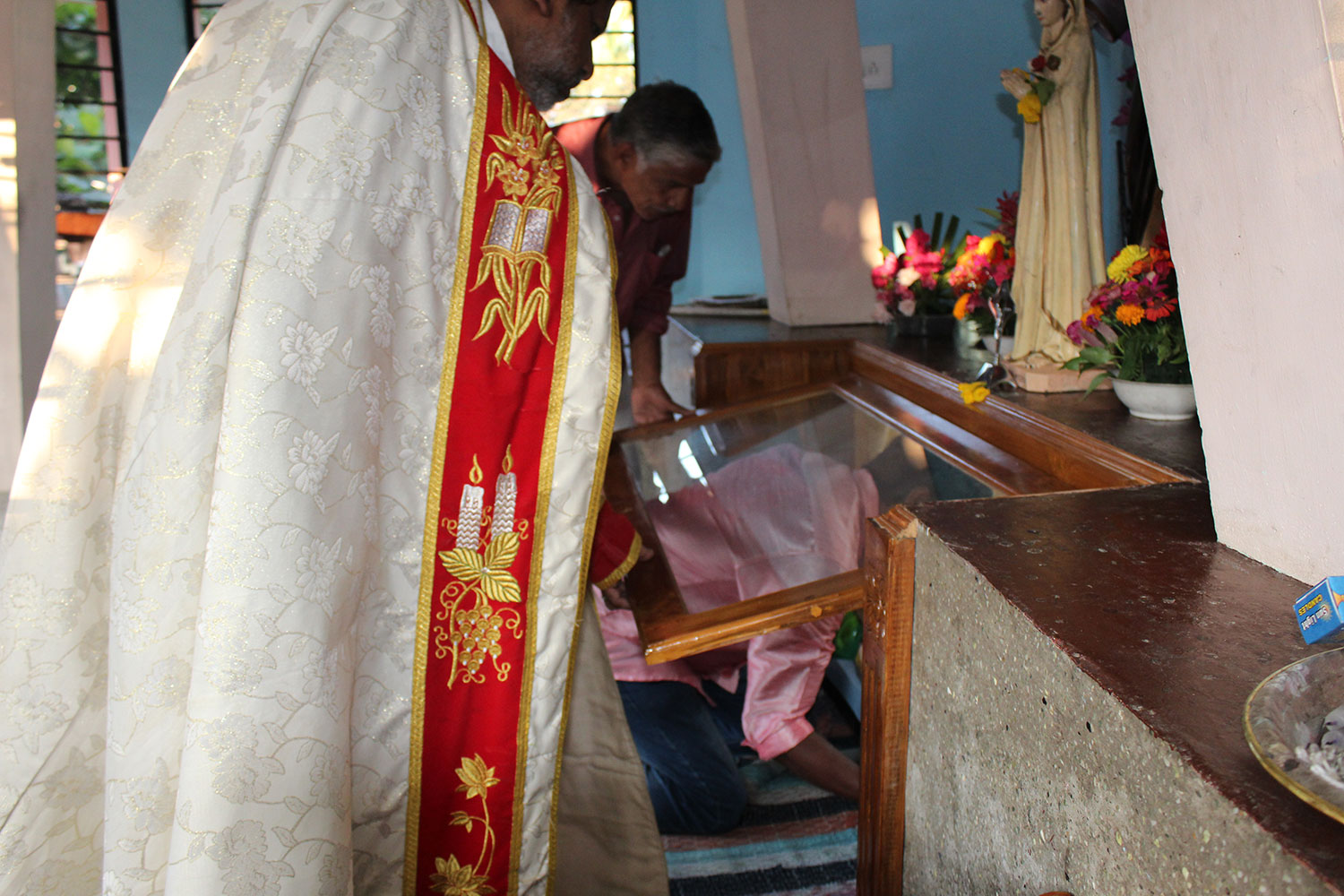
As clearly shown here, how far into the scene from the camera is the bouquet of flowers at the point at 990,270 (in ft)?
7.45

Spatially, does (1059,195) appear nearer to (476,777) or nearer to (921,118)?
(476,777)

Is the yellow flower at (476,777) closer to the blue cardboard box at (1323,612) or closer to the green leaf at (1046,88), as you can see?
the blue cardboard box at (1323,612)

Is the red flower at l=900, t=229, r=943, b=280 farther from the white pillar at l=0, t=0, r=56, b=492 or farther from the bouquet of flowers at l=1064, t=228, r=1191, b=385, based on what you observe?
the white pillar at l=0, t=0, r=56, b=492

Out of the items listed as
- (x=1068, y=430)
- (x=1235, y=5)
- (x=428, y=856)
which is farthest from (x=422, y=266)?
(x=1068, y=430)

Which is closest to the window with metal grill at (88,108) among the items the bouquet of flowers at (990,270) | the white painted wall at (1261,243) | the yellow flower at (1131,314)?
the bouquet of flowers at (990,270)

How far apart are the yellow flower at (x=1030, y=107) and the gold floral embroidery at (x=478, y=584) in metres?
1.36

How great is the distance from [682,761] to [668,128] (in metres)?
1.55

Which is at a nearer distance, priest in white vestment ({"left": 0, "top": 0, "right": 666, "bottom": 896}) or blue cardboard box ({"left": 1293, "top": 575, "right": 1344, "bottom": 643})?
blue cardboard box ({"left": 1293, "top": 575, "right": 1344, "bottom": 643})

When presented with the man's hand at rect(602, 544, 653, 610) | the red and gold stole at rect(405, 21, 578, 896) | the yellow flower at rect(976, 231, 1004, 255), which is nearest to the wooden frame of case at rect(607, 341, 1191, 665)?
the man's hand at rect(602, 544, 653, 610)

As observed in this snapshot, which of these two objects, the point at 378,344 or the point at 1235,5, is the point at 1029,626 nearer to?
the point at 1235,5

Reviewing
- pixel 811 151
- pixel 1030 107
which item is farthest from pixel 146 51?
pixel 1030 107

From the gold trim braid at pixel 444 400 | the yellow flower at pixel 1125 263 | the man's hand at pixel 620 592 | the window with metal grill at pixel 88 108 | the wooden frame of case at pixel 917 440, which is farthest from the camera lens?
the window with metal grill at pixel 88 108

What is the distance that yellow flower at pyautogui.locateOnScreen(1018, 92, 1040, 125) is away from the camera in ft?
6.42

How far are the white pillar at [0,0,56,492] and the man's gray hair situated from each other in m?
1.33
